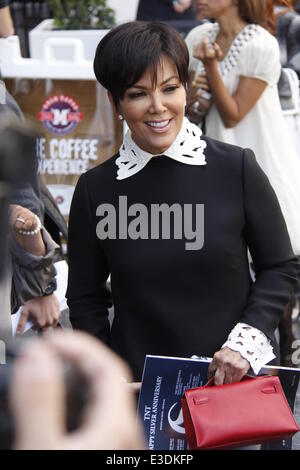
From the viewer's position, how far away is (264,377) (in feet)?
6.45

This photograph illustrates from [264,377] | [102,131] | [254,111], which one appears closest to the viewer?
[264,377]

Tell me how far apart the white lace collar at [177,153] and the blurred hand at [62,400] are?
1.38 m

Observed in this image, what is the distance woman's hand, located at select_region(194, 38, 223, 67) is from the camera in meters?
3.49

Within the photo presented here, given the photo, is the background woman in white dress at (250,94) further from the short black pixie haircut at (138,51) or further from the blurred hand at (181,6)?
the blurred hand at (181,6)

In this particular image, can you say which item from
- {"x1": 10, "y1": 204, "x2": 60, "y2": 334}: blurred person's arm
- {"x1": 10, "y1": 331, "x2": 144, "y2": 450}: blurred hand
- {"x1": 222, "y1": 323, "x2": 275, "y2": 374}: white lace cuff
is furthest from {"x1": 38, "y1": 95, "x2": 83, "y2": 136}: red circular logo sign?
{"x1": 10, "y1": 331, "x2": 144, "y2": 450}: blurred hand

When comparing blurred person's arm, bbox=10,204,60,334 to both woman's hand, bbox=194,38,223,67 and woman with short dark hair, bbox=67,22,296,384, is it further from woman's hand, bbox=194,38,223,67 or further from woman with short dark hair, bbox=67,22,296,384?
woman's hand, bbox=194,38,223,67

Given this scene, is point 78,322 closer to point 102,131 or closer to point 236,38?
point 236,38

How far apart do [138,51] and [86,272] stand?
1.95ft

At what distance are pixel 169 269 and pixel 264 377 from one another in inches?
14.1

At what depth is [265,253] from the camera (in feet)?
7.14

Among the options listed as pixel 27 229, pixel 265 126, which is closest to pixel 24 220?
pixel 27 229

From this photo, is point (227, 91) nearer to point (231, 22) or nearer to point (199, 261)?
point (231, 22)
